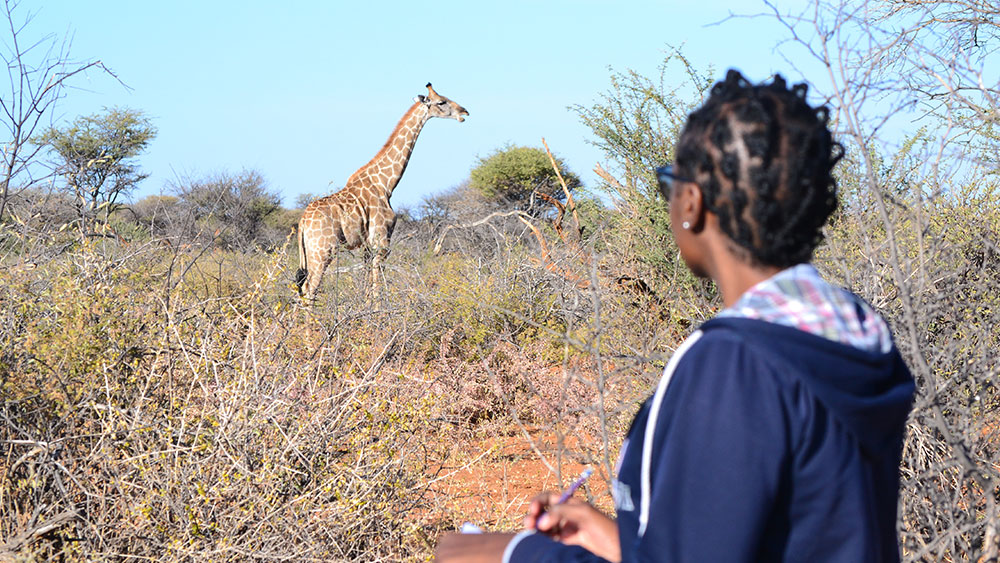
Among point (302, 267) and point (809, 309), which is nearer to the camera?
point (809, 309)

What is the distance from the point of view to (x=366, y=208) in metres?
9.28

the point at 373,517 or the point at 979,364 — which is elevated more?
the point at 979,364

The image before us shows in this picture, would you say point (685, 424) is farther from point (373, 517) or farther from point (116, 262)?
point (116, 262)

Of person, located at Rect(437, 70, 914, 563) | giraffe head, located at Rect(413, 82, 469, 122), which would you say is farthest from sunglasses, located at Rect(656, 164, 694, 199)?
giraffe head, located at Rect(413, 82, 469, 122)

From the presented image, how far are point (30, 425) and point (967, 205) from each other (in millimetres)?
4490

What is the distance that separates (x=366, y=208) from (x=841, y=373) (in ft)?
27.9

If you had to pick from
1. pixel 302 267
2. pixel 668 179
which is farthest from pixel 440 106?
pixel 668 179

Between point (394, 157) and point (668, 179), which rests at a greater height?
point (394, 157)

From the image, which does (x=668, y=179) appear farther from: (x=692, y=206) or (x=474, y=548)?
(x=474, y=548)

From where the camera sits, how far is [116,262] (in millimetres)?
3508

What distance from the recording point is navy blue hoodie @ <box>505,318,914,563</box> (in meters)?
0.94

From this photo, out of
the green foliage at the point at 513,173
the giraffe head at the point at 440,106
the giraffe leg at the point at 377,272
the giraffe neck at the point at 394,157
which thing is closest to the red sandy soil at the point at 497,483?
the giraffe leg at the point at 377,272

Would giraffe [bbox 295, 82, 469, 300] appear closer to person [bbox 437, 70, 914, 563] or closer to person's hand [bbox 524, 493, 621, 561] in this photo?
person's hand [bbox 524, 493, 621, 561]

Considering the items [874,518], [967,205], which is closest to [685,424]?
[874,518]
